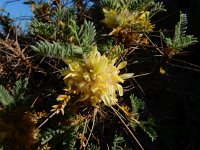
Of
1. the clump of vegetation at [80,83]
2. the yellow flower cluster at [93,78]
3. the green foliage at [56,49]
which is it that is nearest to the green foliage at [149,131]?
the clump of vegetation at [80,83]

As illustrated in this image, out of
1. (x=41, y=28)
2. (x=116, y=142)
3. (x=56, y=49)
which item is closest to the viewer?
(x=56, y=49)

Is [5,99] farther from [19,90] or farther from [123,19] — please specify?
[123,19]

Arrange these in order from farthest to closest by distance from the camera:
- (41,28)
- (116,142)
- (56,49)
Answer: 1. (116,142)
2. (41,28)
3. (56,49)

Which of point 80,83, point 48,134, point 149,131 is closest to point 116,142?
point 149,131

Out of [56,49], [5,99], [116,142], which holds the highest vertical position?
[56,49]

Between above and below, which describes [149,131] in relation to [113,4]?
below

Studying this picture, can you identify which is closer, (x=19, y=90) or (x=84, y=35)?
(x=84, y=35)
